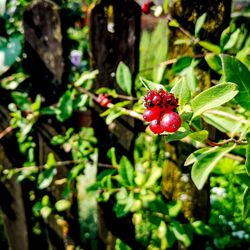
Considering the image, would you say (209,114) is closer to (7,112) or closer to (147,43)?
(7,112)

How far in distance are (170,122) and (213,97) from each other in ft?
0.45

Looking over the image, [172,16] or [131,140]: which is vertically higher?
[172,16]

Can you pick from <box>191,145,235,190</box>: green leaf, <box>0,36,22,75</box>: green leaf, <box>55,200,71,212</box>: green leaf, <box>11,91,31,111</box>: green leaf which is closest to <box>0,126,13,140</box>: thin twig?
<box>11,91,31,111</box>: green leaf

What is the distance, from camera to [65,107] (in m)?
1.45

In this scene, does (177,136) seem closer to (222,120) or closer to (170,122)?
(170,122)

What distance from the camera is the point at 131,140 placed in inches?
57.5

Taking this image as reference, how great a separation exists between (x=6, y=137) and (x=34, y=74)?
1.22 ft

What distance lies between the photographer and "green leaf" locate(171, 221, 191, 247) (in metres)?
1.36

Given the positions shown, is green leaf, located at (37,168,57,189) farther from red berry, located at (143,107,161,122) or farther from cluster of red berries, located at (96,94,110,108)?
red berry, located at (143,107,161,122)

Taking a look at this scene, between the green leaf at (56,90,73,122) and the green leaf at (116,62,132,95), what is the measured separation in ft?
0.83

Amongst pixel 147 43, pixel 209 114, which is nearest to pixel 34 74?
pixel 209 114

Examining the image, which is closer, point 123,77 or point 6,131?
point 123,77

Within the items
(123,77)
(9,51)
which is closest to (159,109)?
(123,77)

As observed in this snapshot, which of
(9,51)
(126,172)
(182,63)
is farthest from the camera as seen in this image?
(9,51)
